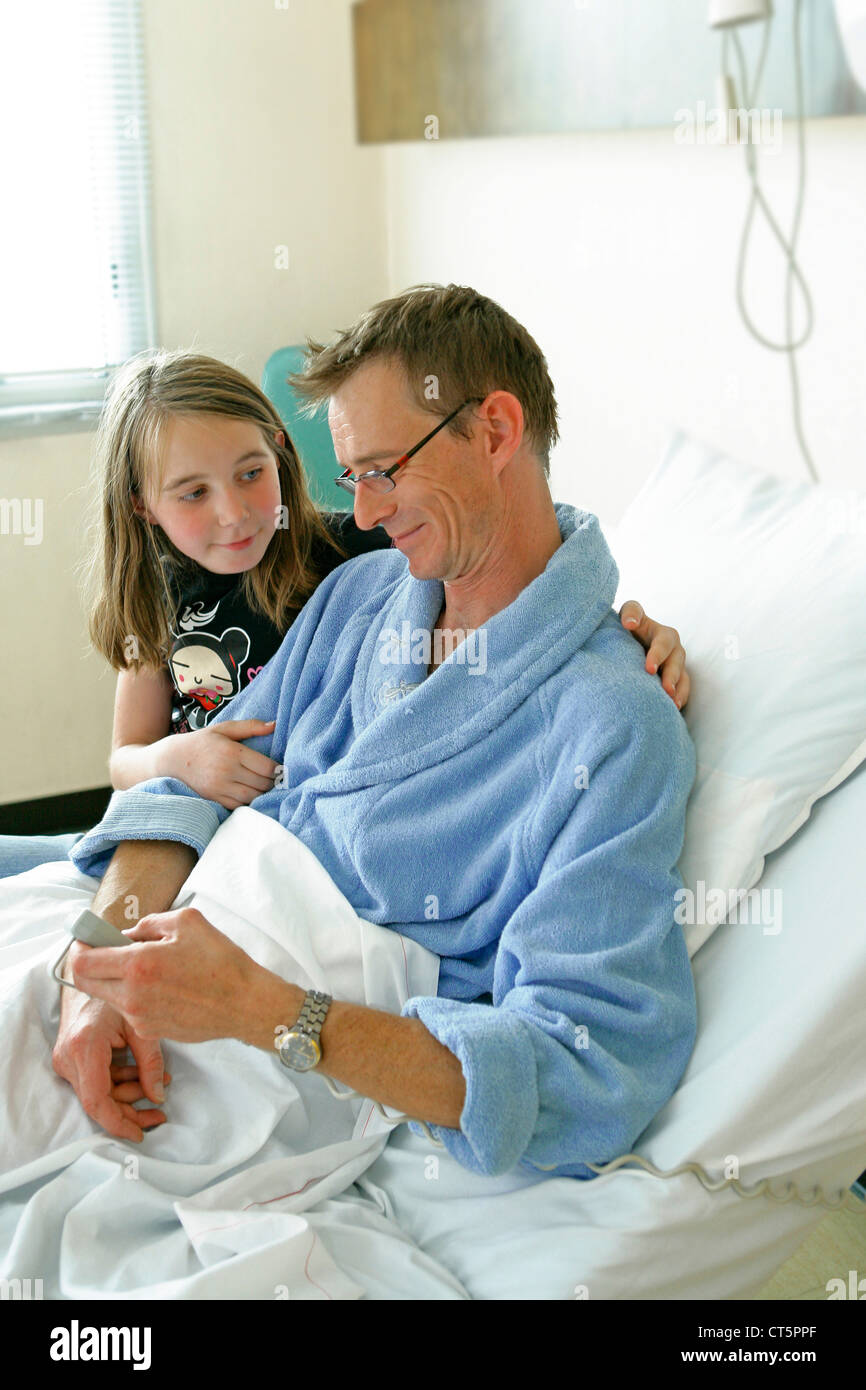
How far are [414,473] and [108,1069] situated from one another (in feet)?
2.17

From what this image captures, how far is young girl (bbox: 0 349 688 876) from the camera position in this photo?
1.64m

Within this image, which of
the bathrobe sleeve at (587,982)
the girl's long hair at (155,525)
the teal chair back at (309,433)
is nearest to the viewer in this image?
the bathrobe sleeve at (587,982)

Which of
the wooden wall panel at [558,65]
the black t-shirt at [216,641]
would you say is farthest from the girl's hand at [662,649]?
the wooden wall panel at [558,65]

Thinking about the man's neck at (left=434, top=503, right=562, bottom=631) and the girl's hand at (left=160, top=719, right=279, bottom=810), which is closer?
the man's neck at (left=434, top=503, right=562, bottom=631)

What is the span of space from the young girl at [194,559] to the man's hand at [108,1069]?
37 centimetres

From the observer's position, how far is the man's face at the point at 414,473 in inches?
50.9

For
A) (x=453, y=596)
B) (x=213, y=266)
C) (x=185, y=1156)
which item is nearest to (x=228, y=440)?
(x=453, y=596)

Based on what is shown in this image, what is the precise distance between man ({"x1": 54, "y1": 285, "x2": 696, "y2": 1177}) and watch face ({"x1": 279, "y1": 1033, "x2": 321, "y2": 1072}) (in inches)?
0.5

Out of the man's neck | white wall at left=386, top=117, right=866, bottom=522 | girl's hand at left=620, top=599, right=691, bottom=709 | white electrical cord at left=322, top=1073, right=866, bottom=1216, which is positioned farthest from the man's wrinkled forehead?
white wall at left=386, top=117, right=866, bottom=522

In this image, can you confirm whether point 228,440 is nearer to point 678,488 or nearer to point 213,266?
point 678,488

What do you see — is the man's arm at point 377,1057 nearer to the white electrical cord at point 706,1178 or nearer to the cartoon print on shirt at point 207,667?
the white electrical cord at point 706,1178

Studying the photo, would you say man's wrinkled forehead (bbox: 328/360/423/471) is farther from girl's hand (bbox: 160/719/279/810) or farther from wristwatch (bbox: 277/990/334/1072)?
wristwatch (bbox: 277/990/334/1072)

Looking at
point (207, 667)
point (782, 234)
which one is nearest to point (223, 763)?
point (207, 667)

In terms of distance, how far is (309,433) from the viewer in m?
2.73
